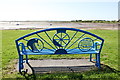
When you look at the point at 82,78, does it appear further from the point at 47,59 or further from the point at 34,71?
the point at 47,59

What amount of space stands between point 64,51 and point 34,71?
107 centimetres

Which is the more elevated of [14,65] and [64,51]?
[64,51]

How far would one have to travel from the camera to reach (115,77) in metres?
5.12

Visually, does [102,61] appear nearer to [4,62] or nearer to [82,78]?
[82,78]

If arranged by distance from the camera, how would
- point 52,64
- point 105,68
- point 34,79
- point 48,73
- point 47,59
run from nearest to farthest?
1. point 34,79
2. point 48,73
3. point 105,68
4. point 52,64
5. point 47,59

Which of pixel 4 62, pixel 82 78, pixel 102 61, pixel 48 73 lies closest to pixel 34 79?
pixel 48 73

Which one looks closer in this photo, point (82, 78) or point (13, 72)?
point (82, 78)

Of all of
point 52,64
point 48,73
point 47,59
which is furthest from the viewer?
point 47,59

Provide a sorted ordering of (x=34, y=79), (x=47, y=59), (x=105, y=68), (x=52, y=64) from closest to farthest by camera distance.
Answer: (x=34, y=79), (x=105, y=68), (x=52, y=64), (x=47, y=59)

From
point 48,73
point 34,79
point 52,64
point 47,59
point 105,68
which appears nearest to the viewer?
point 34,79

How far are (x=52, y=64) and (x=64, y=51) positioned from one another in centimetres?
97

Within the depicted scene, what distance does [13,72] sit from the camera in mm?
5594

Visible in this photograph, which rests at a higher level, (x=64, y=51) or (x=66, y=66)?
(x=64, y=51)

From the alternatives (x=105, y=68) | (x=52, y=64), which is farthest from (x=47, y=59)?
(x=105, y=68)
